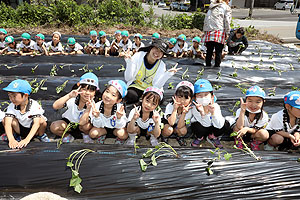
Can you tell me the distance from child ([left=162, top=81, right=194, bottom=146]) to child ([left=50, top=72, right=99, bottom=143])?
1.03 metres

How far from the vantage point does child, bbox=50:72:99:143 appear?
2.90 meters

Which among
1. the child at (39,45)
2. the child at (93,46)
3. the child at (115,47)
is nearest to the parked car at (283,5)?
the child at (115,47)

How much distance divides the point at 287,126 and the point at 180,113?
4.41 feet

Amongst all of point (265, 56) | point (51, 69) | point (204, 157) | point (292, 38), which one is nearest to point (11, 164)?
point (204, 157)

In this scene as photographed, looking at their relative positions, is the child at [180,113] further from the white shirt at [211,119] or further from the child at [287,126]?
the child at [287,126]

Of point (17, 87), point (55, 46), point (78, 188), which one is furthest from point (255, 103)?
point (55, 46)

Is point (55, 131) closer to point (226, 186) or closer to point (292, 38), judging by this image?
point (226, 186)

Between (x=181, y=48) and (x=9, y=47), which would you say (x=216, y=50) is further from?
(x=9, y=47)

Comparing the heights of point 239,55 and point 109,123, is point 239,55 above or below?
above

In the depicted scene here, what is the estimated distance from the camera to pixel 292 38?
12102mm

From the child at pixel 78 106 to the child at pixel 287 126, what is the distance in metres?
2.36

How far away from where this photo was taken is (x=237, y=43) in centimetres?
668

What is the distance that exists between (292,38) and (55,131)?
1303 centimetres

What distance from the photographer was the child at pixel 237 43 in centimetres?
665
